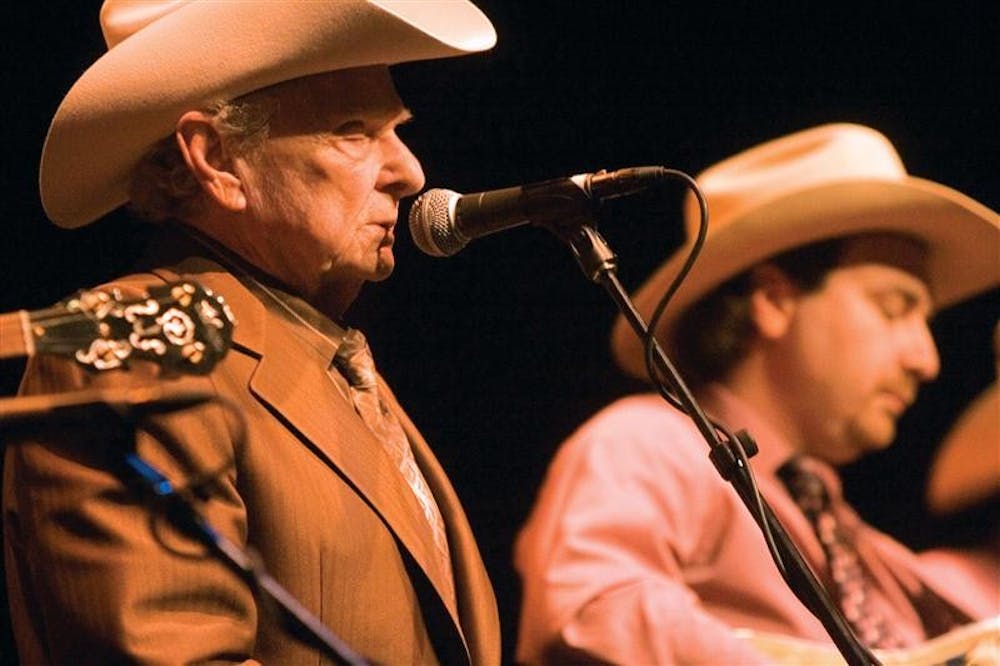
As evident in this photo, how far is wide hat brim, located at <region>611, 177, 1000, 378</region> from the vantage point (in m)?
3.42

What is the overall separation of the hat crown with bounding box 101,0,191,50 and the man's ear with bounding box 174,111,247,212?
0.69 ft

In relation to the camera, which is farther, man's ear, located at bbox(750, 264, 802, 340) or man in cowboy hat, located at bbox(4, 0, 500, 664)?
man's ear, located at bbox(750, 264, 802, 340)

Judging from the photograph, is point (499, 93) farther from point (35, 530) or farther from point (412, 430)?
point (35, 530)

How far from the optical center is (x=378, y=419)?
8.40 ft

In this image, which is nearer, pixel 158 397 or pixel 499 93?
pixel 158 397

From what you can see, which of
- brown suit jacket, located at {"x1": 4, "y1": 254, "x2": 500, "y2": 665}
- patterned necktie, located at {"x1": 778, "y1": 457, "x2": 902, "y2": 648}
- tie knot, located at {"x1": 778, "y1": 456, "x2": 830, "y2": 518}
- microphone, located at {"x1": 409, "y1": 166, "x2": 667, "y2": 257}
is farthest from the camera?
tie knot, located at {"x1": 778, "y1": 456, "x2": 830, "y2": 518}

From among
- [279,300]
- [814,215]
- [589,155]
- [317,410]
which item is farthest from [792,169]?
[317,410]

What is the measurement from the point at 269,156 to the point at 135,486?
2.94ft

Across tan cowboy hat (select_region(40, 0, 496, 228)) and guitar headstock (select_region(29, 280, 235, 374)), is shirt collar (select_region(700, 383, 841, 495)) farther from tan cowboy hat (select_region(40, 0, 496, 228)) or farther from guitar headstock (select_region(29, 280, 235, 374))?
A: guitar headstock (select_region(29, 280, 235, 374))

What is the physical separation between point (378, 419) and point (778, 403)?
44.2 inches

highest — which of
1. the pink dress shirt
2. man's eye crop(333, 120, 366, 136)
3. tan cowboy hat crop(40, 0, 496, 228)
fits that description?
tan cowboy hat crop(40, 0, 496, 228)

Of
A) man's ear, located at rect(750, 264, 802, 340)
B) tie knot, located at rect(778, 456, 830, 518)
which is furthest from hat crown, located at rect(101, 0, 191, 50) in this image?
tie knot, located at rect(778, 456, 830, 518)

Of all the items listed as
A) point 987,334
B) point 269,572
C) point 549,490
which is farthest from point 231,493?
point 987,334

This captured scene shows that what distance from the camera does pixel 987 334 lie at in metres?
3.61
